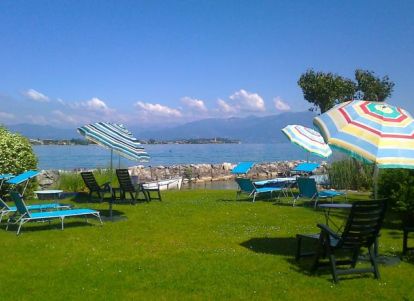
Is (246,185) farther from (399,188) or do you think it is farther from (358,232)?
(358,232)

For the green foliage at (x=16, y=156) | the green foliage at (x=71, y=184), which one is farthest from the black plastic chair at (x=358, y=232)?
the green foliage at (x=71, y=184)

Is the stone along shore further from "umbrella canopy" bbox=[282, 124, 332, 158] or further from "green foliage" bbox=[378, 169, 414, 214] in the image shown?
"green foliage" bbox=[378, 169, 414, 214]

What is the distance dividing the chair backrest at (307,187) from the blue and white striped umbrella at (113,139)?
4089mm

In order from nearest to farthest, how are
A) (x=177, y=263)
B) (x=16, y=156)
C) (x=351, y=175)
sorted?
(x=177, y=263) < (x=16, y=156) < (x=351, y=175)

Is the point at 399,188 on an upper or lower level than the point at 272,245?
upper

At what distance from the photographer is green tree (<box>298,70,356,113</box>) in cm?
2456

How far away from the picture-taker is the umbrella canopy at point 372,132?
6402 mm

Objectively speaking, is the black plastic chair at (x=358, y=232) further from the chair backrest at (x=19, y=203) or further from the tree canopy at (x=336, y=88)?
the tree canopy at (x=336, y=88)

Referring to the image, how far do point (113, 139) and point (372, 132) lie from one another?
6.49m

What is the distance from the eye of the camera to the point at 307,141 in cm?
1565

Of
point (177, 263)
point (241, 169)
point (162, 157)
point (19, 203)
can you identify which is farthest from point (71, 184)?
point (162, 157)

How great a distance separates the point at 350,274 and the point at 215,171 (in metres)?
25.8

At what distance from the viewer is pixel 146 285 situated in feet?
18.8

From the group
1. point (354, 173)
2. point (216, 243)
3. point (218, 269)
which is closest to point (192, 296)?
point (218, 269)
